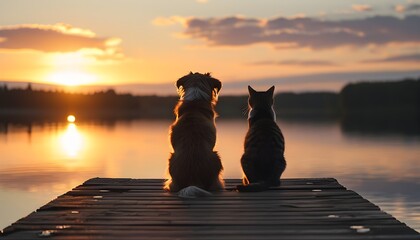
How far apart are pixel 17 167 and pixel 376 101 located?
5040 inches

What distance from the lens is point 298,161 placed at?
33.7 m

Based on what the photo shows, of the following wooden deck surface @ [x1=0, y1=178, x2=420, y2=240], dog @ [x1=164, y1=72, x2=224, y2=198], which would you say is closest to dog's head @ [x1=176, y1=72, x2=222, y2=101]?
dog @ [x1=164, y1=72, x2=224, y2=198]

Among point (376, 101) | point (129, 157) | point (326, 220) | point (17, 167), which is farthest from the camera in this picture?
point (376, 101)

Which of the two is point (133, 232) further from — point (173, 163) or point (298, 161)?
point (298, 161)

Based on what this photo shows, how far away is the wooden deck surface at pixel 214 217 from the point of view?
683 centimetres

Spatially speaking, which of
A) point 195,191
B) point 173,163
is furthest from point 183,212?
point 173,163

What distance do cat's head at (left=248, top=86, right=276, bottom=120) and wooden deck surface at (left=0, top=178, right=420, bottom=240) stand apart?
153 cm

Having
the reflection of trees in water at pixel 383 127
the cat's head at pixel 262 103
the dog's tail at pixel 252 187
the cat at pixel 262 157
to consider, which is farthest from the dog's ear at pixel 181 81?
the reflection of trees in water at pixel 383 127

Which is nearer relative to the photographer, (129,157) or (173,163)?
(173,163)

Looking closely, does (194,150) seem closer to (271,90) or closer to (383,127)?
(271,90)

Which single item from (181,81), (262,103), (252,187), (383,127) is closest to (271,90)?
(262,103)

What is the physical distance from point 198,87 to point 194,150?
5.09ft

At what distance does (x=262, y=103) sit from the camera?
36.5 ft

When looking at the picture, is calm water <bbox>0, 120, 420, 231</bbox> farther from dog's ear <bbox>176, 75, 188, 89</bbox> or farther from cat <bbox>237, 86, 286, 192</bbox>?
dog's ear <bbox>176, 75, 188, 89</bbox>
